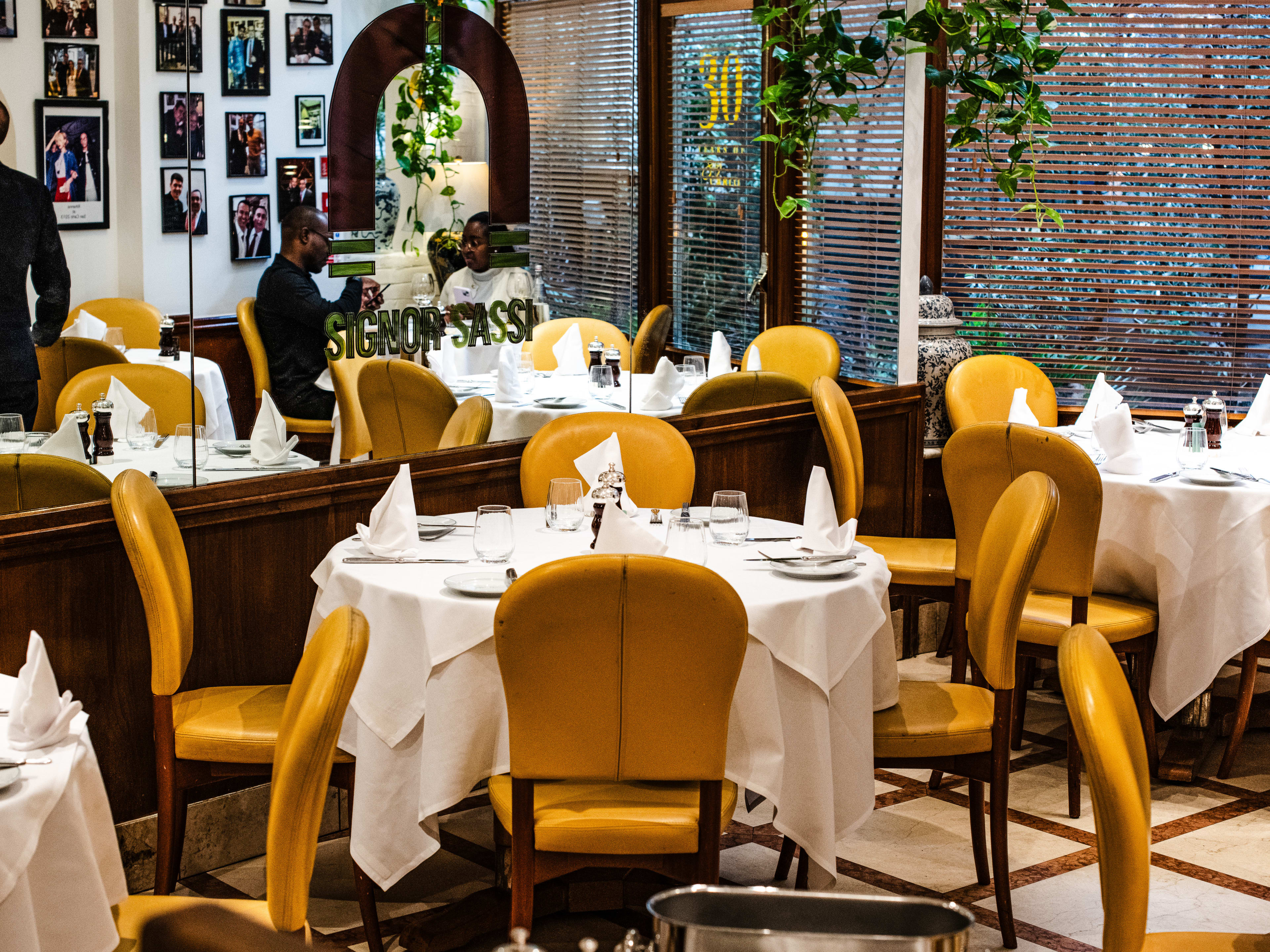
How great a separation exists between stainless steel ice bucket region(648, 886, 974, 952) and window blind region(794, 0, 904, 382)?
508 centimetres

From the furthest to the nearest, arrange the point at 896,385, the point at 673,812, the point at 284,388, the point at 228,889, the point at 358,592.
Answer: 1. the point at 896,385
2. the point at 284,388
3. the point at 228,889
4. the point at 358,592
5. the point at 673,812

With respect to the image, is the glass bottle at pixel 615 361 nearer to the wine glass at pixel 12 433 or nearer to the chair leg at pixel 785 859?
the chair leg at pixel 785 859

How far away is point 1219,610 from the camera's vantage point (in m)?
4.25

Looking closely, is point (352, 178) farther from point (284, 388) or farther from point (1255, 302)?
point (1255, 302)

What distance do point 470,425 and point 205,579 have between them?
3.37 feet

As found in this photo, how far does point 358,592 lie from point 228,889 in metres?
0.98

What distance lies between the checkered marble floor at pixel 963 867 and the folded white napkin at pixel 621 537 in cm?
81

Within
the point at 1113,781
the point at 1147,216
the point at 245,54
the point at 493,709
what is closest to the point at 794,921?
the point at 1113,781

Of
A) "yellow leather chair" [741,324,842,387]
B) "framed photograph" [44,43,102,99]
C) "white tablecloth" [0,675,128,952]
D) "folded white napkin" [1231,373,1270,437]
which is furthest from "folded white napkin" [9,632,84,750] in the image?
"folded white napkin" [1231,373,1270,437]

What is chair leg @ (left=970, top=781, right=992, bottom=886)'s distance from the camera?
3.45m

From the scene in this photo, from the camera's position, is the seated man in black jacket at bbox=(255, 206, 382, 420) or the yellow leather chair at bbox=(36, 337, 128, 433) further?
the seated man in black jacket at bbox=(255, 206, 382, 420)

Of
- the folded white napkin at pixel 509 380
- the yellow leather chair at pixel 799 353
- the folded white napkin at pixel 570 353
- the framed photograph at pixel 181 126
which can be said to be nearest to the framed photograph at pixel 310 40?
the framed photograph at pixel 181 126

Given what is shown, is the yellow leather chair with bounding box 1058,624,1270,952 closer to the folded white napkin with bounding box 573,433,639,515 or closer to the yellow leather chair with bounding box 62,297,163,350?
the folded white napkin with bounding box 573,433,639,515

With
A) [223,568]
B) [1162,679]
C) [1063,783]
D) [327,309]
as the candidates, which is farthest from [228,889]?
[1162,679]
